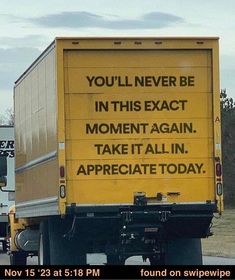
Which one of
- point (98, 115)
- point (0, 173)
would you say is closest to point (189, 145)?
point (98, 115)

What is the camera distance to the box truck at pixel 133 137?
16.8m

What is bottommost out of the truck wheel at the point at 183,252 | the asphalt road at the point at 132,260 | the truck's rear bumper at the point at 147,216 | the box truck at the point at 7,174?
the asphalt road at the point at 132,260

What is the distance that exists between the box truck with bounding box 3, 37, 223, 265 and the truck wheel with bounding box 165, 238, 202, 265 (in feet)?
2.81

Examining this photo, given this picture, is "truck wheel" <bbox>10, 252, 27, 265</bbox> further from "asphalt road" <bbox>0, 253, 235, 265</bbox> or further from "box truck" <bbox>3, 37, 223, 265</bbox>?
"box truck" <bbox>3, 37, 223, 265</bbox>

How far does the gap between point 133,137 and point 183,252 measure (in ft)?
8.76

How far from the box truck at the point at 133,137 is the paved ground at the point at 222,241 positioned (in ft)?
4.72

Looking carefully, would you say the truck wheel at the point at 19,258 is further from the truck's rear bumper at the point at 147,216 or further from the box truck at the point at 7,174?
the truck's rear bumper at the point at 147,216

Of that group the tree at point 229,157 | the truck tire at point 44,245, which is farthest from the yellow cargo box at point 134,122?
the tree at point 229,157

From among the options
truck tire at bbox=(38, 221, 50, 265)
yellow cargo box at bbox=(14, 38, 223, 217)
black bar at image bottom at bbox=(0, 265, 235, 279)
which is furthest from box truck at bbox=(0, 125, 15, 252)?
black bar at image bottom at bbox=(0, 265, 235, 279)

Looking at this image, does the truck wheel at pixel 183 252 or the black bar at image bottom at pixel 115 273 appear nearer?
the black bar at image bottom at pixel 115 273

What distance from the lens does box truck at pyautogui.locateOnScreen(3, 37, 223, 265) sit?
16766mm

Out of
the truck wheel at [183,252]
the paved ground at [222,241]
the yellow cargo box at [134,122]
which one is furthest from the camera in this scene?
the paved ground at [222,241]

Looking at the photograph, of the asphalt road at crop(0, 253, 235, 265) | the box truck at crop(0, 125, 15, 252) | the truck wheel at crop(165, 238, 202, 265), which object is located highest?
the box truck at crop(0, 125, 15, 252)

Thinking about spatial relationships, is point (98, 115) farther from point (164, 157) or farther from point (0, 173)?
point (0, 173)
